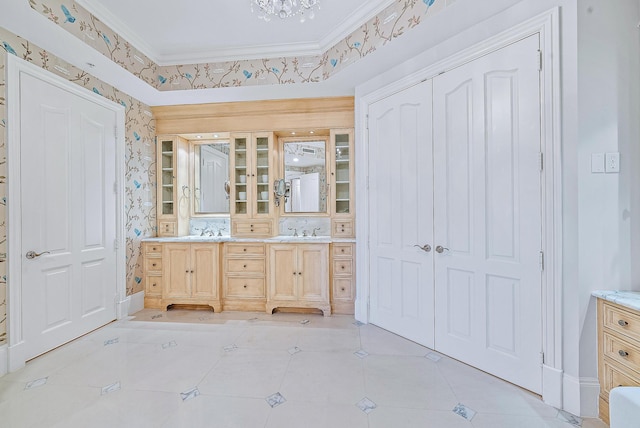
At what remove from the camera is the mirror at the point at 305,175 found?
3703mm

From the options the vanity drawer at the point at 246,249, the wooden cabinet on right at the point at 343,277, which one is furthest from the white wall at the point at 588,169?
the vanity drawer at the point at 246,249

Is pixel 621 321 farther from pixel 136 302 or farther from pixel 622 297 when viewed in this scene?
pixel 136 302

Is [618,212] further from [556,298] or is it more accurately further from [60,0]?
[60,0]

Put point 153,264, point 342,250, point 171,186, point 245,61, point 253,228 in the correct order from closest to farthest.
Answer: point 245,61
point 342,250
point 153,264
point 253,228
point 171,186

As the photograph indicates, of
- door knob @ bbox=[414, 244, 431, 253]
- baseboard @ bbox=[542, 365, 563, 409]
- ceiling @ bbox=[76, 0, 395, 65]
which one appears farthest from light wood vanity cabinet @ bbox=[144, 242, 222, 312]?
baseboard @ bbox=[542, 365, 563, 409]

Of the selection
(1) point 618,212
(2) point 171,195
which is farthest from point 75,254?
(1) point 618,212

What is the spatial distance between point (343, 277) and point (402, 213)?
1.08 meters

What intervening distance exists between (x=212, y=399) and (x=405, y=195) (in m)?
2.16

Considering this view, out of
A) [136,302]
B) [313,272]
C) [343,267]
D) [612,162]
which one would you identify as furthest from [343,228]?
[136,302]

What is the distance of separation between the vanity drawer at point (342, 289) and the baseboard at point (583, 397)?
6.33 ft

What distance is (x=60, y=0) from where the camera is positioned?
2.09 meters

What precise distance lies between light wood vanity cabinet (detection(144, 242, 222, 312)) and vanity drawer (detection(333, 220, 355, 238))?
57.0 inches

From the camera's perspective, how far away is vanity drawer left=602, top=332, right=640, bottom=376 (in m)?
1.44

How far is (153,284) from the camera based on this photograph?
3.45 metres
